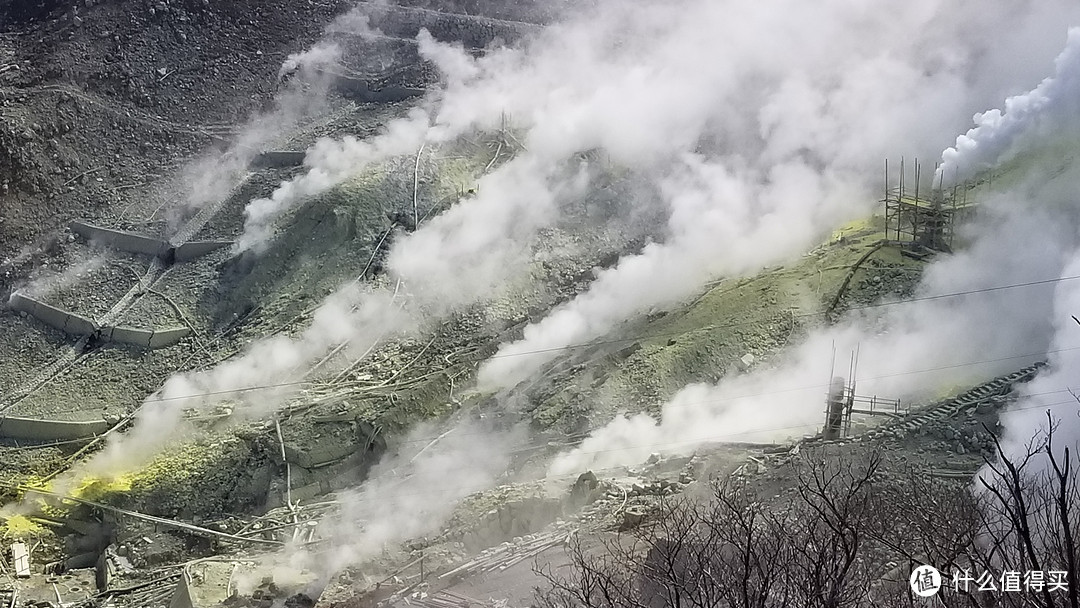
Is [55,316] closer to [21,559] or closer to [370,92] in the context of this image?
[21,559]

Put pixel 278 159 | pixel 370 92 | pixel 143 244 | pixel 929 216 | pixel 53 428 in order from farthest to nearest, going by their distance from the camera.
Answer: pixel 370 92
pixel 278 159
pixel 143 244
pixel 929 216
pixel 53 428

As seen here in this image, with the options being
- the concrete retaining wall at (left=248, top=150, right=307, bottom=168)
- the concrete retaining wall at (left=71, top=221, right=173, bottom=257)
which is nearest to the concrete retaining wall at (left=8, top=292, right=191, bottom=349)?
the concrete retaining wall at (left=71, top=221, right=173, bottom=257)

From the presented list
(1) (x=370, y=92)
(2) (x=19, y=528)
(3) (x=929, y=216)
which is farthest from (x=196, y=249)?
(3) (x=929, y=216)

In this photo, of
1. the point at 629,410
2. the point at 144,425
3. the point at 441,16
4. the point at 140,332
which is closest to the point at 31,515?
the point at 144,425

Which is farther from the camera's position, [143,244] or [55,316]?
[143,244]

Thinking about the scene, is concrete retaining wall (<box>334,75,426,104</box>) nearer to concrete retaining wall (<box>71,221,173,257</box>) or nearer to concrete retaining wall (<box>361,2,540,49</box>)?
concrete retaining wall (<box>361,2,540,49</box>)

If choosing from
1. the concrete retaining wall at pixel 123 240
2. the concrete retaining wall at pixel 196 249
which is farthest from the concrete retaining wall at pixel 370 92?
the concrete retaining wall at pixel 123 240

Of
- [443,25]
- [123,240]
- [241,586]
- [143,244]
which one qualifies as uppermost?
[443,25]
